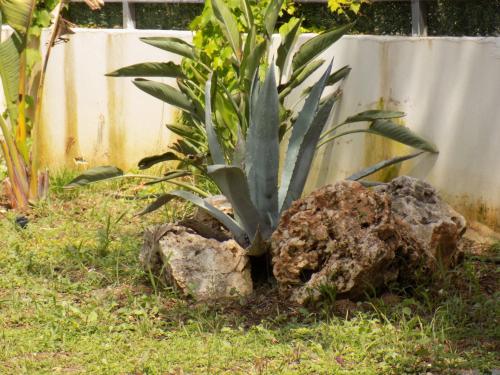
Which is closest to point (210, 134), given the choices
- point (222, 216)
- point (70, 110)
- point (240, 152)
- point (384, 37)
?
point (240, 152)

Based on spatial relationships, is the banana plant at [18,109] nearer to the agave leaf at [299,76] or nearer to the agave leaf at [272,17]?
the agave leaf at [272,17]

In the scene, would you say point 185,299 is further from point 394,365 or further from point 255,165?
point 394,365

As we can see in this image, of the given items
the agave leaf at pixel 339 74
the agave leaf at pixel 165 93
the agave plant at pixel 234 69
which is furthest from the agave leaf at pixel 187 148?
the agave leaf at pixel 339 74

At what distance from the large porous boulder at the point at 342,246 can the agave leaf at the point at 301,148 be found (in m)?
0.39

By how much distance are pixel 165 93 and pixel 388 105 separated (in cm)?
135

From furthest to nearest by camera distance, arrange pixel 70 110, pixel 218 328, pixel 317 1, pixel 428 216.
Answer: pixel 70 110
pixel 317 1
pixel 428 216
pixel 218 328

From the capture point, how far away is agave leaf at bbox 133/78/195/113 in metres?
6.10

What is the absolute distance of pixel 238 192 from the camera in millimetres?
5289

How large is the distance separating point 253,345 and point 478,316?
1066mm

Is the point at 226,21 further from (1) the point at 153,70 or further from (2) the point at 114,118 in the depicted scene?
(2) the point at 114,118

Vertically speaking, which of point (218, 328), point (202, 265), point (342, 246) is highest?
point (342, 246)

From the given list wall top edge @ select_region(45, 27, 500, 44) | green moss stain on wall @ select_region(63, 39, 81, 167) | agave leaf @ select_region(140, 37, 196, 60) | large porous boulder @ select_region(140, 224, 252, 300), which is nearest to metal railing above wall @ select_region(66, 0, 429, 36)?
wall top edge @ select_region(45, 27, 500, 44)

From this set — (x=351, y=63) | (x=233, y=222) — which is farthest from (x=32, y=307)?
(x=351, y=63)

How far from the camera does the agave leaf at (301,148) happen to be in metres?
5.51
